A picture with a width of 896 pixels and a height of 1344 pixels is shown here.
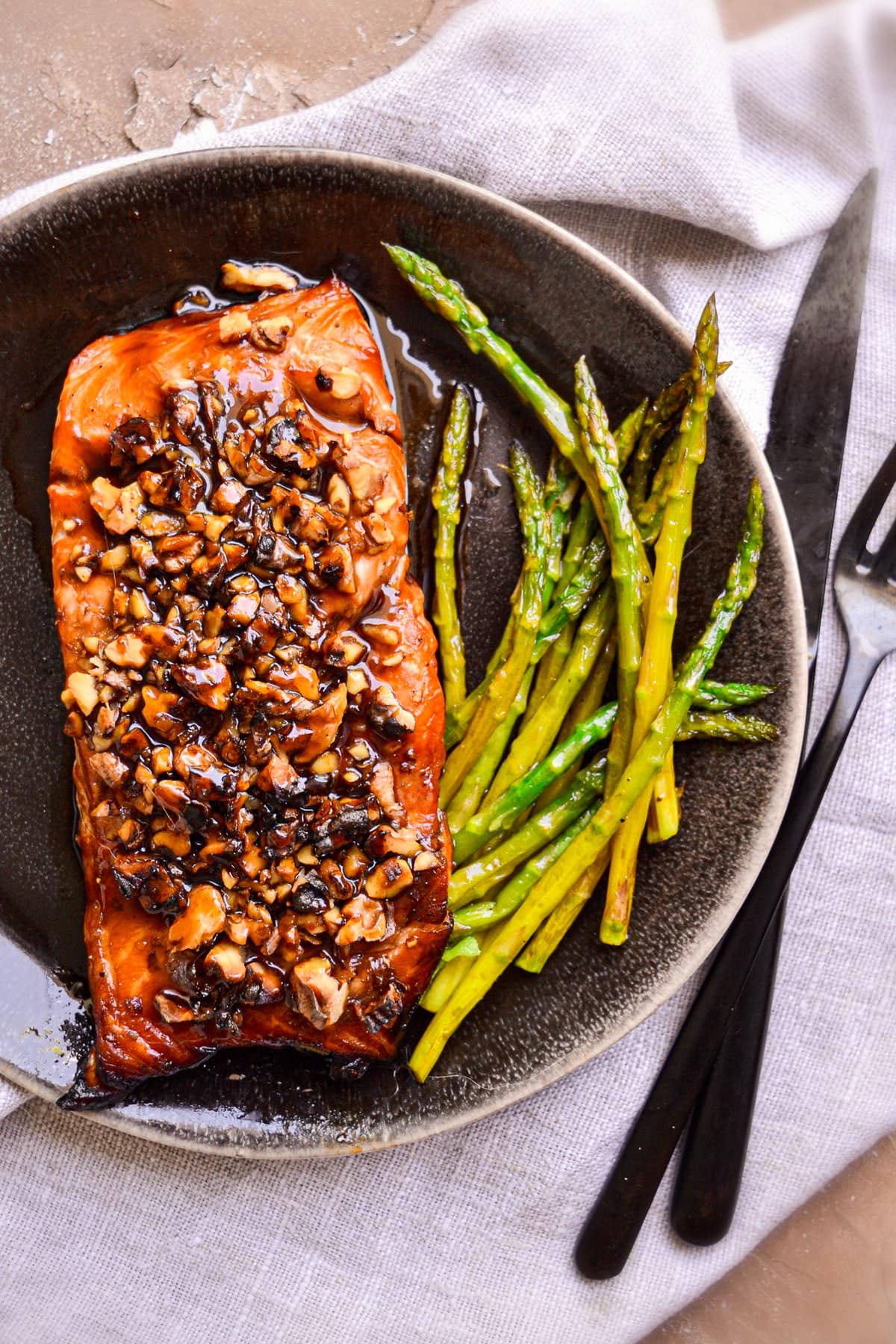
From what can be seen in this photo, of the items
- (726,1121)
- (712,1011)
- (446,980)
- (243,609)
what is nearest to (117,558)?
(243,609)

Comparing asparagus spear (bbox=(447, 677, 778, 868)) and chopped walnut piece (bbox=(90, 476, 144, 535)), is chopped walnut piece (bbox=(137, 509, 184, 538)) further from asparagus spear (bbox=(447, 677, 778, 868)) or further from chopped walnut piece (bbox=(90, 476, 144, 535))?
asparagus spear (bbox=(447, 677, 778, 868))

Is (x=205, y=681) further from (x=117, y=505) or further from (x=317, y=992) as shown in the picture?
(x=317, y=992)

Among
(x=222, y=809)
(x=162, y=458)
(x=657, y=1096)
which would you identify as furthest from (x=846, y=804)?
(x=162, y=458)

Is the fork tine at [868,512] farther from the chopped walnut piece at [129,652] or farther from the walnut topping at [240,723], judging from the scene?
the chopped walnut piece at [129,652]

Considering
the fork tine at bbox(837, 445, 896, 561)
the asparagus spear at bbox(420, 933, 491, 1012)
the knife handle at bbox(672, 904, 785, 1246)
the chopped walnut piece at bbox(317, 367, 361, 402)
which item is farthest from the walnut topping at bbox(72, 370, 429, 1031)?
the fork tine at bbox(837, 445, 896, 561)

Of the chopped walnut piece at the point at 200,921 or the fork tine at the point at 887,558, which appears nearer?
the chopped walnut piece at the point at 200,921

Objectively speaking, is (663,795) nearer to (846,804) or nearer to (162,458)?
(846,804)

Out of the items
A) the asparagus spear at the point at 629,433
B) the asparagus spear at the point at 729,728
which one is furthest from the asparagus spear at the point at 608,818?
the asparagus spear at the point at 629,433
